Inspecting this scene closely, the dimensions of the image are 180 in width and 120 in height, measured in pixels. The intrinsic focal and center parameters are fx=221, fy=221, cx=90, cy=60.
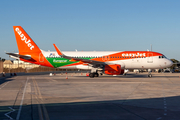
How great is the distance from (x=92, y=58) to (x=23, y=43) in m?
12.5

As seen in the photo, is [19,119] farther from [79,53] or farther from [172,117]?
[79,53]

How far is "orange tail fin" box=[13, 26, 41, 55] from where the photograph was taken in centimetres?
3900

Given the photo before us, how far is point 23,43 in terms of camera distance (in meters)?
39.1

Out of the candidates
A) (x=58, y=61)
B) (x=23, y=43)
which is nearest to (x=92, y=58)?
(x=58, y=61)

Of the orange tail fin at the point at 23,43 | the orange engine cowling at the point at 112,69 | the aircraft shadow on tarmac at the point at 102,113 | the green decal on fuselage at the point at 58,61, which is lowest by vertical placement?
the aircraft shadow on tarmac at the point at 102,113

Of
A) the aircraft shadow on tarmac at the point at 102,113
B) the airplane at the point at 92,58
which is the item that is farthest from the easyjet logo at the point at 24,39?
the aircraft shadow on tarmac at the point at 102,113

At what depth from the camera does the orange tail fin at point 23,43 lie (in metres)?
39.0

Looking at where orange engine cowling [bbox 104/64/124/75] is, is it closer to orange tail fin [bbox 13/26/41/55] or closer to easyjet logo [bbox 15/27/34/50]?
orange tail fin [bbox 13/26/41/55]

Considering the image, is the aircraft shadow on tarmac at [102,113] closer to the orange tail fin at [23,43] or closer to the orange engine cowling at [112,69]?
the orange engine cowling at [112,69]

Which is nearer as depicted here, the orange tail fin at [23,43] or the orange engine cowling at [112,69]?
the orange engine cowling at [112,69]

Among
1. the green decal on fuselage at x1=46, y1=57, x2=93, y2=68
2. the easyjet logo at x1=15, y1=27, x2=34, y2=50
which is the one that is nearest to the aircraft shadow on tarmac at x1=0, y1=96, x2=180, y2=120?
the green decal on fuselage at x1=46, y1=57, x2=93, y2=68

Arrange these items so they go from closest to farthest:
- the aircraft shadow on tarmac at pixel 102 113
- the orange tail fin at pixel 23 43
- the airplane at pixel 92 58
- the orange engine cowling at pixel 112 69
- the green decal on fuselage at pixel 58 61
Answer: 1. the aircraft shadow on tarmac at pixel 102 113
2. the orange engine cowling at pixel 112 69
3. the airplane at pixel 92 58
4. the green decal on fuselage at pixel 58 61
5. the orange tail fin at pixel 23 43

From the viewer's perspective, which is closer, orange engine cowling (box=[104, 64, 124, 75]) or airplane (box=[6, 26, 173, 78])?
orange engine cowling (box=[104, 64, 124, 75])

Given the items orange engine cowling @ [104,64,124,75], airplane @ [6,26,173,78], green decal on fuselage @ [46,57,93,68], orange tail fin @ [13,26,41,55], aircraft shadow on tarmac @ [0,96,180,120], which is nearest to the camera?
aircraft shadow on tarmac @ [0,96,180,120]
